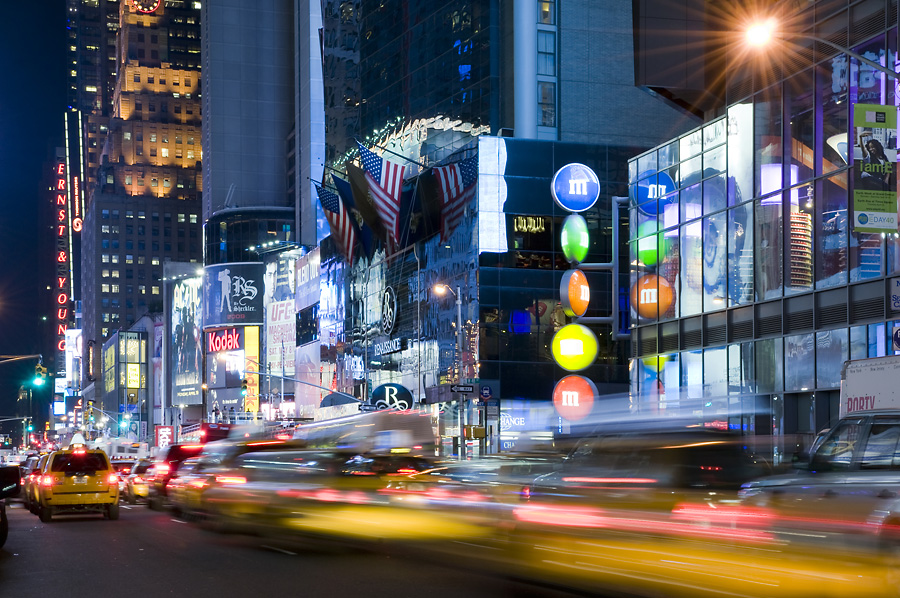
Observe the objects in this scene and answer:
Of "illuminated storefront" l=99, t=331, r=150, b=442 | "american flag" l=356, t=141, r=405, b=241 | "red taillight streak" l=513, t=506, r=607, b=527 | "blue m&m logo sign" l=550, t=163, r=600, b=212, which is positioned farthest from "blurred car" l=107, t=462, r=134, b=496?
"illuminated storefront" l=99, t=331, r=150, b=442

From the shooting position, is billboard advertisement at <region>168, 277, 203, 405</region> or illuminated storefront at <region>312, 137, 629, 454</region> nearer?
illuminated storefront at <region>312, 137, 629, 454</region>

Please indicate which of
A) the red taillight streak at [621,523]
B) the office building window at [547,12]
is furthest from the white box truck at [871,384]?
the office building window at [547,12]

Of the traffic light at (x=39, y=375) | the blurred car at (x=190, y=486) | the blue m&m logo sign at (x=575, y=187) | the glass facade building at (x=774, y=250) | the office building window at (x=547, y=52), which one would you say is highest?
the office building window at (x=547, y=52)

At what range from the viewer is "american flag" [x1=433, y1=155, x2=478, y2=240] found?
210ft

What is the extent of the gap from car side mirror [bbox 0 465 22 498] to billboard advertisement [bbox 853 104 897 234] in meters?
17.3

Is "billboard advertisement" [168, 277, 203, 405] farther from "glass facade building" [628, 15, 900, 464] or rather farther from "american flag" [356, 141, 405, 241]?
"glass facade building" [628, 15, 900, 464]

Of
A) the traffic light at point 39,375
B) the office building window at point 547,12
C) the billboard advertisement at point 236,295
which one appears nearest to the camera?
the traffic light at point 39,375

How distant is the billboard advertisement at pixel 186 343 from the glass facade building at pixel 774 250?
11063 cm

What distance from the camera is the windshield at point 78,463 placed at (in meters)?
28.9

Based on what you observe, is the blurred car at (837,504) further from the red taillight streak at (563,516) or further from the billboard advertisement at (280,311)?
the billboard advertisement at (280,311)

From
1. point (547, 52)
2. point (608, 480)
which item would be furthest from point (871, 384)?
point (547, 52)

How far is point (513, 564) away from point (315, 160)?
116 metres

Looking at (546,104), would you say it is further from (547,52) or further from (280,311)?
(280,311)

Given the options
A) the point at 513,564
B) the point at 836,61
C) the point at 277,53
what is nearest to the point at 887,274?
the point at 836,61
